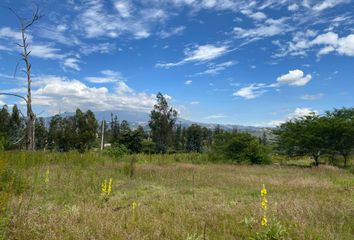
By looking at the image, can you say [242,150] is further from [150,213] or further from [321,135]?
[150,213]

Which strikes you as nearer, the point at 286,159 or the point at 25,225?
the point at 25,225

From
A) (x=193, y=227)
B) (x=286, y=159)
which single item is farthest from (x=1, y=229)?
(x=286, y=159)

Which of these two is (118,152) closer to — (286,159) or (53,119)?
(286,159)

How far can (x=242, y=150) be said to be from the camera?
25531mm

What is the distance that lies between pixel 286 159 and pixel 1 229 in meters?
29.6

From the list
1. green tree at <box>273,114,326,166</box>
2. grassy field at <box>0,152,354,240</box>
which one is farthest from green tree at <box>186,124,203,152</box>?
grassy field at <box>0,152,354,240</box>

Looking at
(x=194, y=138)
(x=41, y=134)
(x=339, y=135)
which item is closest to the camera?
(x=339, y=135)

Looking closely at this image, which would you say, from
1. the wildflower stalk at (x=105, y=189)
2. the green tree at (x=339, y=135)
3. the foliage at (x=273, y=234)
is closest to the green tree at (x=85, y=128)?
the green tree at (x=339, y=135)

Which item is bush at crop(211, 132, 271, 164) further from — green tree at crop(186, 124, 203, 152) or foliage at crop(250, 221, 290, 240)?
green tree at crop(186, 124, 203, 152)

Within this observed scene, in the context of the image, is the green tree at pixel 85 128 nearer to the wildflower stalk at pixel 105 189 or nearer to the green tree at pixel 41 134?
the green tree at pixel 41 134

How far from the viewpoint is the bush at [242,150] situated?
82.7 ft

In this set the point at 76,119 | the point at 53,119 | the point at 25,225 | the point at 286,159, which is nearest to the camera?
the point at 25,225

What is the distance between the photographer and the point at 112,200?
28.6 feet

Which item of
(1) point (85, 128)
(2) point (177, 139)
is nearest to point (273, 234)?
(1) point (85, 128)
